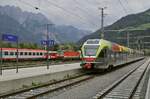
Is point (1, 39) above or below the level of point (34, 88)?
above

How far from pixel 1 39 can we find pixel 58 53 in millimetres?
67407

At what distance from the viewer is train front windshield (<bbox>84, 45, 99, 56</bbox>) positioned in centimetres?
3178

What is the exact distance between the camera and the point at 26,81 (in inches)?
769

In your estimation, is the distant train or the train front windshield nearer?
the train front windshield

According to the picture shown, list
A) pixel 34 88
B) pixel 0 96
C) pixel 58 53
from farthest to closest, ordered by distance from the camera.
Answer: pixel 58 53
pixel 34 88
pixel 0 96

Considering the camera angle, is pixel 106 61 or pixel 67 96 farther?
pixel 106 61

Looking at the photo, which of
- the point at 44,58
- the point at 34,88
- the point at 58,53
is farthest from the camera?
the point at 58,53

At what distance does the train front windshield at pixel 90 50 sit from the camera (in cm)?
3178

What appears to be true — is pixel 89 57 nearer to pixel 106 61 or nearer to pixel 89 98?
pixel 106 61

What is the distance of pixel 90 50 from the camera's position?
→ 1264 inches

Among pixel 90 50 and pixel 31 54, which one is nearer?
pixel 90 50

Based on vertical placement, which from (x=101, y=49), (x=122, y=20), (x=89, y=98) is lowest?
(x=89, y=98)

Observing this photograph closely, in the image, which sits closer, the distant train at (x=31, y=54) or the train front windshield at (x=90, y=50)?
the train front windshield at (x=90, y=50)

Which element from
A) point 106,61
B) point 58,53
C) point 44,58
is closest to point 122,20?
point 58,53
